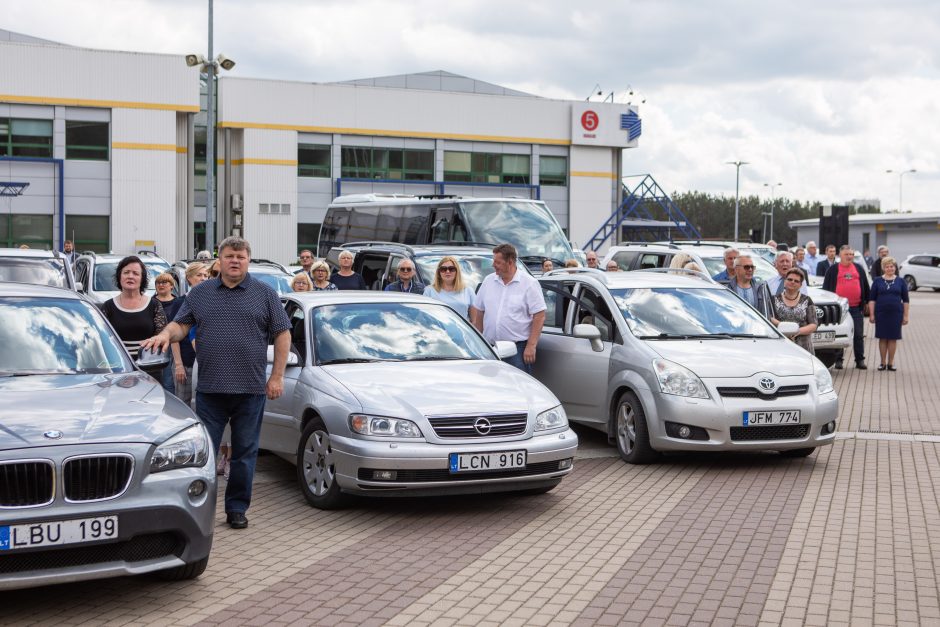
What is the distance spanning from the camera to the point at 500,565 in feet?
21.8

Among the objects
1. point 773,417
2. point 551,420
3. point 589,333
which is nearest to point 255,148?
point 589,333

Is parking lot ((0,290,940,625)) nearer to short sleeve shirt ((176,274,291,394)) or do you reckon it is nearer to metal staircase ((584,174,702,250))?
short sleeve shirt ((176,274,291,394))

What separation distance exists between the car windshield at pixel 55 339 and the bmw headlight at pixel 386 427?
4.87 ft

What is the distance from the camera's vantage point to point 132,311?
951 centimetres

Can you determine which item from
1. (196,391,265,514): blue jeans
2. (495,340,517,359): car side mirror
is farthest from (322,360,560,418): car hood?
(196,391,265,514): blue jeans

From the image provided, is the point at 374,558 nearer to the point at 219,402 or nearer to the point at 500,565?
the point at 500,565

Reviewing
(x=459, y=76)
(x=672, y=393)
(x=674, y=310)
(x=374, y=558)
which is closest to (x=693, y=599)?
(x=374, y=558)

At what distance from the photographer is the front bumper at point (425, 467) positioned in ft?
24.6

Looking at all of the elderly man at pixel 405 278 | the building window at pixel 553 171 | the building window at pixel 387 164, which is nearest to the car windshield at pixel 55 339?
the elderly man at pixel 405 278

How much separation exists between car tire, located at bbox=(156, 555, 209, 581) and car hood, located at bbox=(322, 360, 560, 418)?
1.83m

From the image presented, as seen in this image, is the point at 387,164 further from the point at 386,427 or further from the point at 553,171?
the point at 386,427

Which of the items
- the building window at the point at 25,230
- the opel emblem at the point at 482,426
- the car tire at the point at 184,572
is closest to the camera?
the car tire at the point at 184,572

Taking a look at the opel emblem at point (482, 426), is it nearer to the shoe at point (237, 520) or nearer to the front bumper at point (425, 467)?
the front bumper at point (425, 467)

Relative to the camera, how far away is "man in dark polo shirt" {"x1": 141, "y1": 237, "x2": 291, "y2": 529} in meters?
7.27
